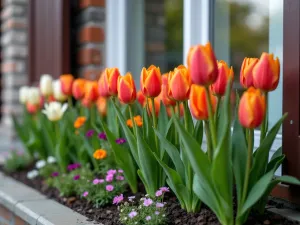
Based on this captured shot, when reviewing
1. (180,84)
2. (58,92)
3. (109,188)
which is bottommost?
(109,188)

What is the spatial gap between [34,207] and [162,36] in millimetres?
2179

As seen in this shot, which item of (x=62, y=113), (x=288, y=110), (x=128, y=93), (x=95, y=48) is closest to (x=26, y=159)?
(x=62, y=113)

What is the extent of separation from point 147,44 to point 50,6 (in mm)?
931

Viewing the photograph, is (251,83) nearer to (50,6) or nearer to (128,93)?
(128,93)

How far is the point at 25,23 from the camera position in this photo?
500 cm

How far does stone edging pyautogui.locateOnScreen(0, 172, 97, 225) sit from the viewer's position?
6.42 feet

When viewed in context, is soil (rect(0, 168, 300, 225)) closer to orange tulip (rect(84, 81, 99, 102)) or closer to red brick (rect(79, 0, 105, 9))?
orange tulip (rect(84, 81, 99, 102))

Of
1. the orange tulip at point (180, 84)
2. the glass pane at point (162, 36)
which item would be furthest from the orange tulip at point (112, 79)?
the glass pane at point (162, 36)

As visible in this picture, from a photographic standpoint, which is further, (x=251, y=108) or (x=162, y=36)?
(x=162, y=36)

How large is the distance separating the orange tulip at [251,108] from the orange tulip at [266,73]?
5.4 inches

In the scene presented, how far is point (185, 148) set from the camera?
5.04 feet

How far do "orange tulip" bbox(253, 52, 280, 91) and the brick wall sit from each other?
2206mm

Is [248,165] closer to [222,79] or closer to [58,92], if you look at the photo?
[222,79]

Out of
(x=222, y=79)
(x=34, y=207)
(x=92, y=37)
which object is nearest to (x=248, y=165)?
(x=222, y=79)
